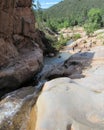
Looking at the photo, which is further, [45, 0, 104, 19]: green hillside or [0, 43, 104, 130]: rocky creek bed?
[45, 0, 104, 19]: green hillside

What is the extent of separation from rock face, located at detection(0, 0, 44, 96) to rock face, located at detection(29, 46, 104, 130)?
4.32 meters

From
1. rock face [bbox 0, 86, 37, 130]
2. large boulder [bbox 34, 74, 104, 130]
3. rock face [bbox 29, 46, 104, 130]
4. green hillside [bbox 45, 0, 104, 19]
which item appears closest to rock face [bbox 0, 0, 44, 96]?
rock face [bbox 0, 86, 37, 130]

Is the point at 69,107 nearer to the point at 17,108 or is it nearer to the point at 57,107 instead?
the point at 57,107

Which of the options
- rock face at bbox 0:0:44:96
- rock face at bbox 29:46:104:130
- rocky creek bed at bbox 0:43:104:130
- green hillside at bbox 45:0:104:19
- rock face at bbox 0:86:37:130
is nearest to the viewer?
rock face at bbox 29:46:104:130

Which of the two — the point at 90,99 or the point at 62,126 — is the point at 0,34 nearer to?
the point at 90,99

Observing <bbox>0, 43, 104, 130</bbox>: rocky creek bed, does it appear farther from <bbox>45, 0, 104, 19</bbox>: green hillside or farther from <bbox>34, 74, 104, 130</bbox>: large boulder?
<bbox>45, 0, 104, 19</bbox>: green hillside

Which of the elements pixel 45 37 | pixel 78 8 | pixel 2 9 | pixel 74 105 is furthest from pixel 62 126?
pixel 78 8

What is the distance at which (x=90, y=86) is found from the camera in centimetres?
2047

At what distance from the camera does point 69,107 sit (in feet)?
51.2

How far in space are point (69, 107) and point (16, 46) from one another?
13372 mm

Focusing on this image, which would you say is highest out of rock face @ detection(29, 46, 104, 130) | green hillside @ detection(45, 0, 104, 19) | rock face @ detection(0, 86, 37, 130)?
rock face @ detection(29, 46, 104, 130)

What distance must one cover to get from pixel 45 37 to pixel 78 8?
128m

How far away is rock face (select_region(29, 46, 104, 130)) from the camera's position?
13.7 metres

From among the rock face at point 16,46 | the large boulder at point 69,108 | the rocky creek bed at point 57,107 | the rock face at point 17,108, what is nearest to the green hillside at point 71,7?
the rock face at point 16,46
